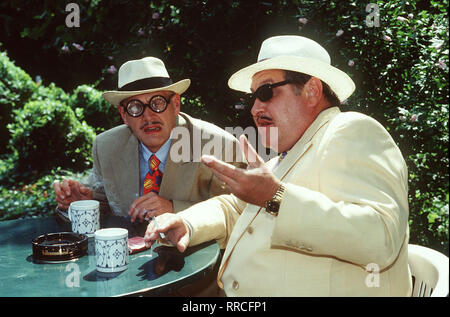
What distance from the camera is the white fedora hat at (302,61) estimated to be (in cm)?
232

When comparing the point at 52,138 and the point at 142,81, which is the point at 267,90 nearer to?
the point at 142,81

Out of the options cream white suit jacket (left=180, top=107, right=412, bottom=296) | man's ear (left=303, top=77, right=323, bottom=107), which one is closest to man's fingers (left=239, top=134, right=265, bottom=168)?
cream white suit jacket (left=180, top=107, right=412, bottom=296)

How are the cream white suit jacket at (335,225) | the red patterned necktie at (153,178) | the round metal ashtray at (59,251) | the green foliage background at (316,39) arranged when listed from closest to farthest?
1. the cream white suit jacket at (335,225)
2. the round metal ashtray at (59,251)
3. the red patterned necktie at (153,178)
4. the green foliage background at (316,39)

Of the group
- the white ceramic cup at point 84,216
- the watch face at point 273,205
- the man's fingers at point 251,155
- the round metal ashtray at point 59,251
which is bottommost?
the round metal ashtray at point 59,251

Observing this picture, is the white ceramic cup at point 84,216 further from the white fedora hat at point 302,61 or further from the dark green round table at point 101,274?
the white fedora hat at point 302,61

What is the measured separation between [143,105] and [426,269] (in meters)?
2.07

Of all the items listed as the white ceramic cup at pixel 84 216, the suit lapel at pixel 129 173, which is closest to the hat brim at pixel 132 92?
the suit lapel at pixel 129 173

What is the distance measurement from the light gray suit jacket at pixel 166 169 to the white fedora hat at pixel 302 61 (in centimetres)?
98

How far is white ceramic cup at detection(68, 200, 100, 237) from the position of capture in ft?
8.55

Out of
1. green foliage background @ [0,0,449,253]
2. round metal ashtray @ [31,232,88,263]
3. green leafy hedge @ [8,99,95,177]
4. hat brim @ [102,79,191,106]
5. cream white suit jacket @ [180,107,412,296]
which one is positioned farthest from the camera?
green leafy hedge @ [8,99,95,177]

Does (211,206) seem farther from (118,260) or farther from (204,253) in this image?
(118,260)

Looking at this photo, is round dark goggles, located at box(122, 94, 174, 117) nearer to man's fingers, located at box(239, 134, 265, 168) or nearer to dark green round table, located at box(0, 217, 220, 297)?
dark green round table, located at box(0, 217, 220, 297)

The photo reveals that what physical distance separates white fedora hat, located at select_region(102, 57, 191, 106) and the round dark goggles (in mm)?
62

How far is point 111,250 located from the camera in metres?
2.07
